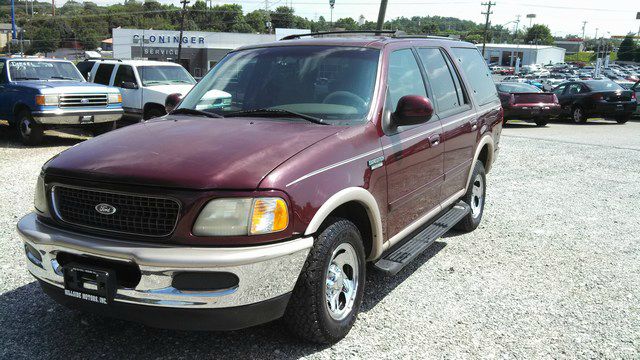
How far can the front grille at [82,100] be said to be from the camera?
36.9 feet

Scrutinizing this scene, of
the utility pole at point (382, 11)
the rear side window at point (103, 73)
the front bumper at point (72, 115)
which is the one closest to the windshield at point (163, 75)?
the rear side window at point (103, 73)

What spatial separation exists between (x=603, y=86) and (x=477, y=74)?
53.0 feet

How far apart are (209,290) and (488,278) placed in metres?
2.72

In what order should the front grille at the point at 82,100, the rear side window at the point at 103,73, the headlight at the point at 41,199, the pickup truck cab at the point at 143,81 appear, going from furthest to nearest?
the rear side window at the point at 103,73, the pickup truck cab at the point at 143,81, the front grille at the point at 82,100, the headlight at the point at 41,199

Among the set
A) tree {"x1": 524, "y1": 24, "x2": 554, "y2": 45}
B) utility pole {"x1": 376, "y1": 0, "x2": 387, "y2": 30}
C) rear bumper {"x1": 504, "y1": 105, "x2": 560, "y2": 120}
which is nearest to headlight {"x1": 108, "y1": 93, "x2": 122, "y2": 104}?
rear bumper {"x1": 504, "y1": 105, "x2": 560, "y2": 120}

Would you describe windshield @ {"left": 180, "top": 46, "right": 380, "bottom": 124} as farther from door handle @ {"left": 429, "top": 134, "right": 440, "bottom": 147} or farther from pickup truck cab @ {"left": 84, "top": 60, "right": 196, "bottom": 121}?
pickup truck cab @ {"left": 84, "top": 60, "right": 196, "bottom": 121}

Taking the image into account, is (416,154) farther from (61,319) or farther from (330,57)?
(61,319)

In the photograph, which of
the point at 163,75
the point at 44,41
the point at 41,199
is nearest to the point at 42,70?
the point at 163,75

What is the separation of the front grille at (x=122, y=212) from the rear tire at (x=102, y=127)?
1018 centimetres

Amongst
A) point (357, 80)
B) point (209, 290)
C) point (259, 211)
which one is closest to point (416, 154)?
point (357, 80)

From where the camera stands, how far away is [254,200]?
2828 mm

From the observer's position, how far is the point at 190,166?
2.93 metres

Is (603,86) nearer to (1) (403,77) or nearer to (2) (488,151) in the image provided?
(2) (488,151)

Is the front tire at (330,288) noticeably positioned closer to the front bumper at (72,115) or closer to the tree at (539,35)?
the front bumper at (72,115)
